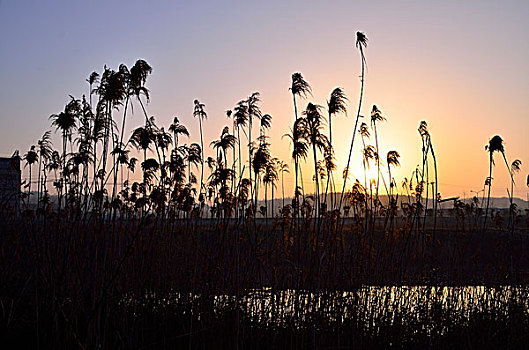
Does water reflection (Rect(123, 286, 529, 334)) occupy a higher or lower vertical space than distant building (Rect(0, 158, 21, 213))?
lower

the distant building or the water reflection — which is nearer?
the water reflection

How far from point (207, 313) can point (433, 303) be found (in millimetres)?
3130

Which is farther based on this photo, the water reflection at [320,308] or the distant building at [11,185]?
the distant building at [11,185]

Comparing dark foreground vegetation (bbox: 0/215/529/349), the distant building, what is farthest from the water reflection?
the distant building

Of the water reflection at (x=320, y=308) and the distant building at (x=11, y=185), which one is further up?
the distant building at (x=11, y=185)

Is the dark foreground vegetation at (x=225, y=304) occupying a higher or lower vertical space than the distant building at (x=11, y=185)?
lower

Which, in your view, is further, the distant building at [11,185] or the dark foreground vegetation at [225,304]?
the distant building at [11,185]

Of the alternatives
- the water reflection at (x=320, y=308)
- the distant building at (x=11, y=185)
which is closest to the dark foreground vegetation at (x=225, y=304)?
the water reflection at (x=320, y=308)

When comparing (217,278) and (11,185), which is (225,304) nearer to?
(217,278)

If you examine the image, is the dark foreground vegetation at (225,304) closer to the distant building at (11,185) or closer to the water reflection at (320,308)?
the water reflection at (320,308)

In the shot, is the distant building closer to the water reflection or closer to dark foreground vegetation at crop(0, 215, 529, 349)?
dark foreground vegetation at crop(0, 215, 529, 349)

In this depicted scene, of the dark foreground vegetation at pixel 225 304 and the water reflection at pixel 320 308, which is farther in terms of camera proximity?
the water reflection at pixel 320 308

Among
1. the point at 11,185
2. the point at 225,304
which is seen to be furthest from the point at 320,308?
the point at 11,185

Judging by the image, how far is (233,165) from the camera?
7.55 metres
